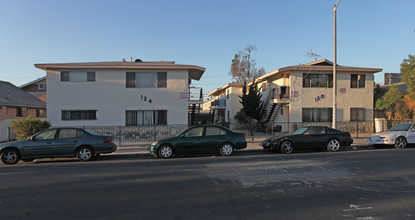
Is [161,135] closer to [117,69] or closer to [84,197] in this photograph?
[117,69]

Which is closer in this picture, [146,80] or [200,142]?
[200,142]

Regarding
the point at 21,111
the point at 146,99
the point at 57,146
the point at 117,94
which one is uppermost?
the point at 117,94

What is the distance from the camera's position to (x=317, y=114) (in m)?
21.7

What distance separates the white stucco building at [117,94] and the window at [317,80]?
30.1ft

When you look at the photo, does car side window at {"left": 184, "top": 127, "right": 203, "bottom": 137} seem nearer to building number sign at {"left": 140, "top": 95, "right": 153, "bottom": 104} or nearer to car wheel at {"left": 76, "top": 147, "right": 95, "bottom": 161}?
car wheel at {"left": 76, "top": 147, "right": 95, "bottom": 161}

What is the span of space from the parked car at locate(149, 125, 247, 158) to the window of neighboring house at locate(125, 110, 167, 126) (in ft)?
27.2

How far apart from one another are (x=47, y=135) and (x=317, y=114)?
19.6 m

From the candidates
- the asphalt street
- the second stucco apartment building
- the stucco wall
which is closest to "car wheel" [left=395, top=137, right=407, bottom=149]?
the asphalt street

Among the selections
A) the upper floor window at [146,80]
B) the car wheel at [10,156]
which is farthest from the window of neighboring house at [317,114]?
the car wheel at [10,156]

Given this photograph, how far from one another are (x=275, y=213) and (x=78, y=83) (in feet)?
58.3

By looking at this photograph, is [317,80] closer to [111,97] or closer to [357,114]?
[357,114]

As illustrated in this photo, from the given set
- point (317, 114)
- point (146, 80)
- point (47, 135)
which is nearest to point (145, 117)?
point (146, 80)

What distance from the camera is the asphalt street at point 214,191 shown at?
4332mm

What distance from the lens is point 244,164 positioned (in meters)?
8.70
